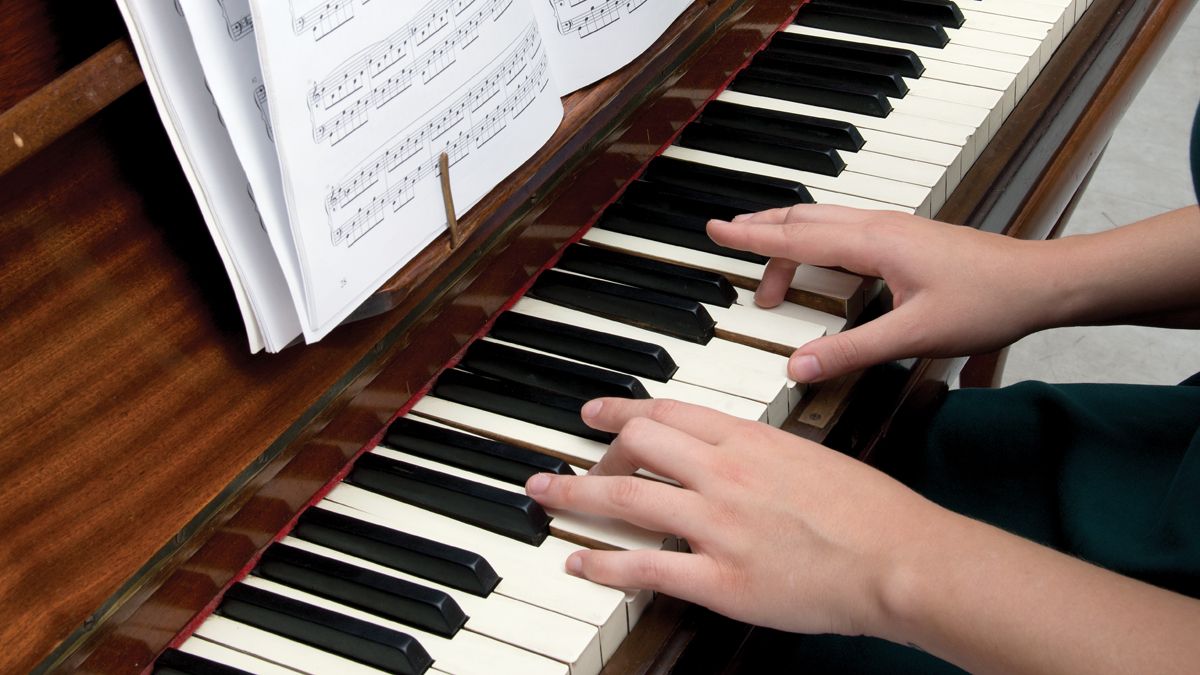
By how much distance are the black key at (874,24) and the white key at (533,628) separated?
3.52 ft

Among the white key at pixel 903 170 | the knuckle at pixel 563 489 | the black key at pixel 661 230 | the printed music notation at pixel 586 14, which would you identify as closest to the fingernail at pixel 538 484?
the knuckle at pixel 563 489

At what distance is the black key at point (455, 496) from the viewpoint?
1.21 metres

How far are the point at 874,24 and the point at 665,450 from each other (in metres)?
0.94

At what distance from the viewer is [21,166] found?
100cm

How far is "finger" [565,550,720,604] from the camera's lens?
1.12 metres

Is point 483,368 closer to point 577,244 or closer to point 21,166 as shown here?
point 577,244

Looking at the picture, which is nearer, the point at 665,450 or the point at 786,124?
the point at 665,450

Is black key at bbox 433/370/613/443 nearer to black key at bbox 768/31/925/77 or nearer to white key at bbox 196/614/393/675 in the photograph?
white key at bbox 196/614/393/675

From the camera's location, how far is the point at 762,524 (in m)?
1.13

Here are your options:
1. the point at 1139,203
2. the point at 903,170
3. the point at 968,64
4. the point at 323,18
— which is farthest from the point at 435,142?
the point at 1139,203

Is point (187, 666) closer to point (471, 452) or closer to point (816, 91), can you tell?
point (471, 452)

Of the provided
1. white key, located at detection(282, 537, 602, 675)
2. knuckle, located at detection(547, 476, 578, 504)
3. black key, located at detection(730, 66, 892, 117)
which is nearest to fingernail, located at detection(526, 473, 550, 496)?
knuckle, located at detection(547, 476, 578, 504)

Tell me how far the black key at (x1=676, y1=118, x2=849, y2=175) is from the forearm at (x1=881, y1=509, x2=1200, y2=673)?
0.64 metres

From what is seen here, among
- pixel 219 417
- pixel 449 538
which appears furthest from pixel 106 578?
pixel 449 538
